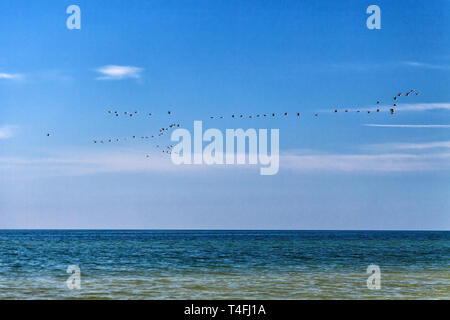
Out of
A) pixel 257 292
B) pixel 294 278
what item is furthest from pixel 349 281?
pixel 257 292

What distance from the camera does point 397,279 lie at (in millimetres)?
27281

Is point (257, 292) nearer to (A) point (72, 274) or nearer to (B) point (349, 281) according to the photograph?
(B) point (349, 281)
